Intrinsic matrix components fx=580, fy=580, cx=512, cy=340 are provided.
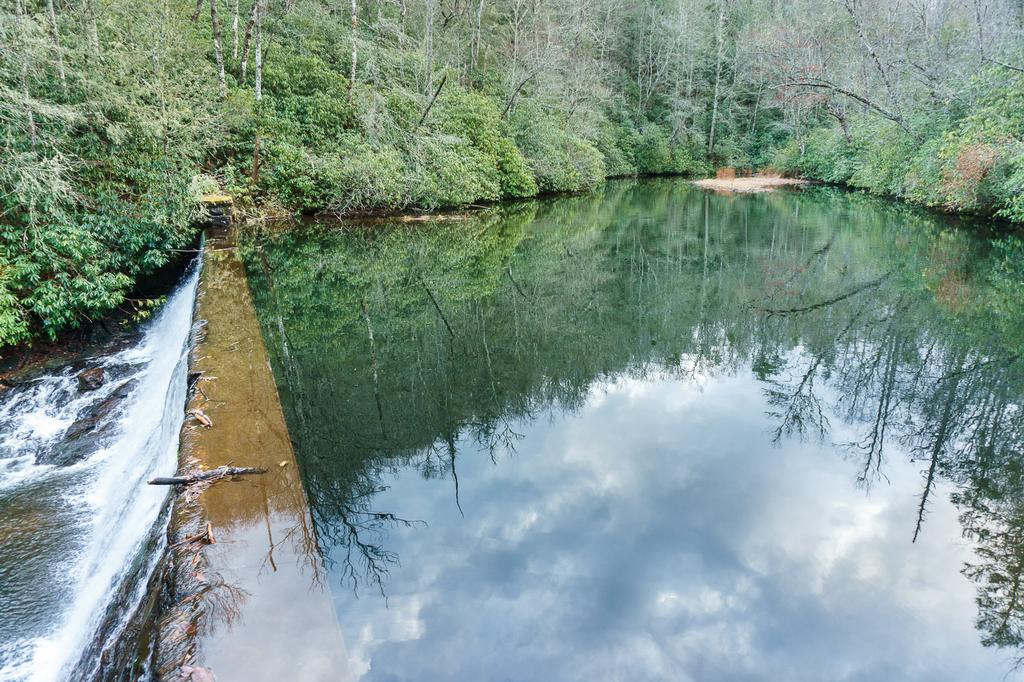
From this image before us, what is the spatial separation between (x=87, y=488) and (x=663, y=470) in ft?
17.6

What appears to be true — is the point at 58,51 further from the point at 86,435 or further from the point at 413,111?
the point at 413,111

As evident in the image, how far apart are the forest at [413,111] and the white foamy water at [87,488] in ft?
4.87

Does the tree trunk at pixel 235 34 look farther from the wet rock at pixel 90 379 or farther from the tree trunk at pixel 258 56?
the wet rock at pixel 90 379

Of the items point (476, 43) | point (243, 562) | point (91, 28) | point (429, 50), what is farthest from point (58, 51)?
point (476, 43)

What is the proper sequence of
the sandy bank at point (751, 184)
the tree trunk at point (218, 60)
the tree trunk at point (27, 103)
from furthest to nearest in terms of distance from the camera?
the sandy bank at point (751, 184) < the tree trunk at point (218, 60) < the tree trunk at point (27, 103)

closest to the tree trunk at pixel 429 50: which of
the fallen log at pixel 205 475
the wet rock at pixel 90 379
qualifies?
the wet rock at pixel 90 379

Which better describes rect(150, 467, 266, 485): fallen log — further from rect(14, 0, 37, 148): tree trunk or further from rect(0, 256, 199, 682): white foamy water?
rect(14, 0, 37, 148): tree trunk

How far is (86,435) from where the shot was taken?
621 cm

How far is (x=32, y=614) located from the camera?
407 cm

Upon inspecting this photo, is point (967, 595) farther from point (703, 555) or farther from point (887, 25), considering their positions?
point (887, 25)

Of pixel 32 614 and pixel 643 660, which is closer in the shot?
pixel 643 660

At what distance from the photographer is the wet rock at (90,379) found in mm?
6996

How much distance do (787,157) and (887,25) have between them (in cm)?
1122

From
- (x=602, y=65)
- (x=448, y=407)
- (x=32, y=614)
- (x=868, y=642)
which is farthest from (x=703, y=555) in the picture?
(x=602, y=65)
